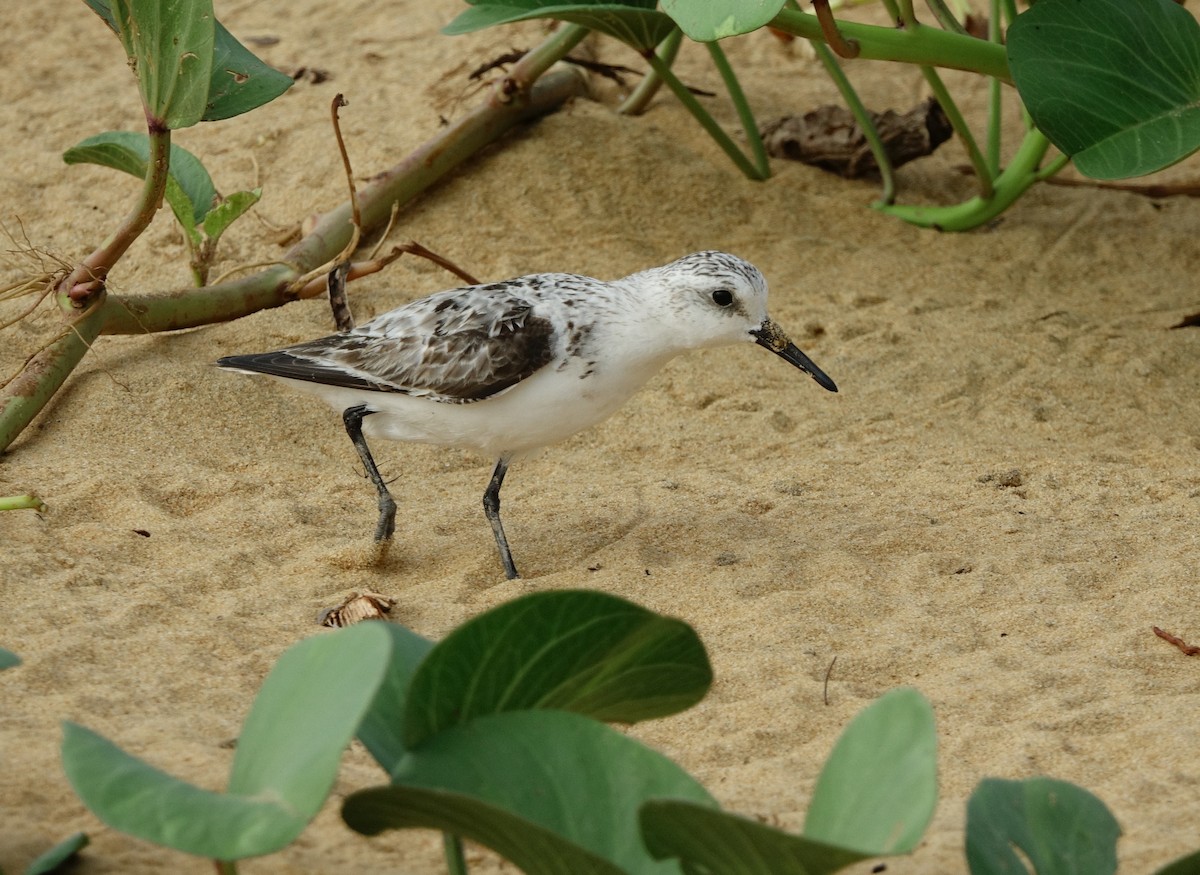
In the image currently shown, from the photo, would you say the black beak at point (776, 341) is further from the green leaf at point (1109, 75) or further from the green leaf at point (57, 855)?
the green leaf at point (57, 855)

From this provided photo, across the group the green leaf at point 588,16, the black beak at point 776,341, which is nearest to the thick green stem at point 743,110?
the green leaf at point 588,16

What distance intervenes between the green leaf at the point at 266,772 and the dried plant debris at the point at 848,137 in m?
5.56

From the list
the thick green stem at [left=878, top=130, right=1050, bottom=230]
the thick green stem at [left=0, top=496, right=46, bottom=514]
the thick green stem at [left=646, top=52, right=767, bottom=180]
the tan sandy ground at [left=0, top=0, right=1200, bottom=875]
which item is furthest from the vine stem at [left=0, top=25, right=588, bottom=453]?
the thick green stem at [left=878, top=130, right=1050, bottom=230]

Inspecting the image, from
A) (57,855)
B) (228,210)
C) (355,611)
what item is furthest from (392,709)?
(228,210)

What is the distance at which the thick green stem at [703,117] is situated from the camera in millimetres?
6180

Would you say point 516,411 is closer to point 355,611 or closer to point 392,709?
point 355,611

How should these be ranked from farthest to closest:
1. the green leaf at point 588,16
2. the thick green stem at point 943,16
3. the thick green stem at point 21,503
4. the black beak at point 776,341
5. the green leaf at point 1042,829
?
the thick green stem at point 943,16
the green leaf at point 588,16
the black beak at point 776,341
the thick green stem at point 21,503
the green leaf at point 1042,829

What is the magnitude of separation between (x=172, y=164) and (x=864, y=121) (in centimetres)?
327

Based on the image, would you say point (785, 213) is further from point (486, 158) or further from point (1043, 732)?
point (1043, 732)

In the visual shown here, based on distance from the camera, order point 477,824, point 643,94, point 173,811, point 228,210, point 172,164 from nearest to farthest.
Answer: point 173,811 < point 477,824 < point 228,210 < point 172,164 < point 643,94

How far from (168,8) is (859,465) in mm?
2950

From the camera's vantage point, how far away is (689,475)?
5129mm

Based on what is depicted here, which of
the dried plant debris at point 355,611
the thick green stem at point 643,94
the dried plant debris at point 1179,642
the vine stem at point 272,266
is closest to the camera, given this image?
the dried plant debris at point 1179,642

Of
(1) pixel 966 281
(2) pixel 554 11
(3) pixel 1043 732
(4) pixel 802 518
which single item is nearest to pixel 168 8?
(2) pixel 554 11
